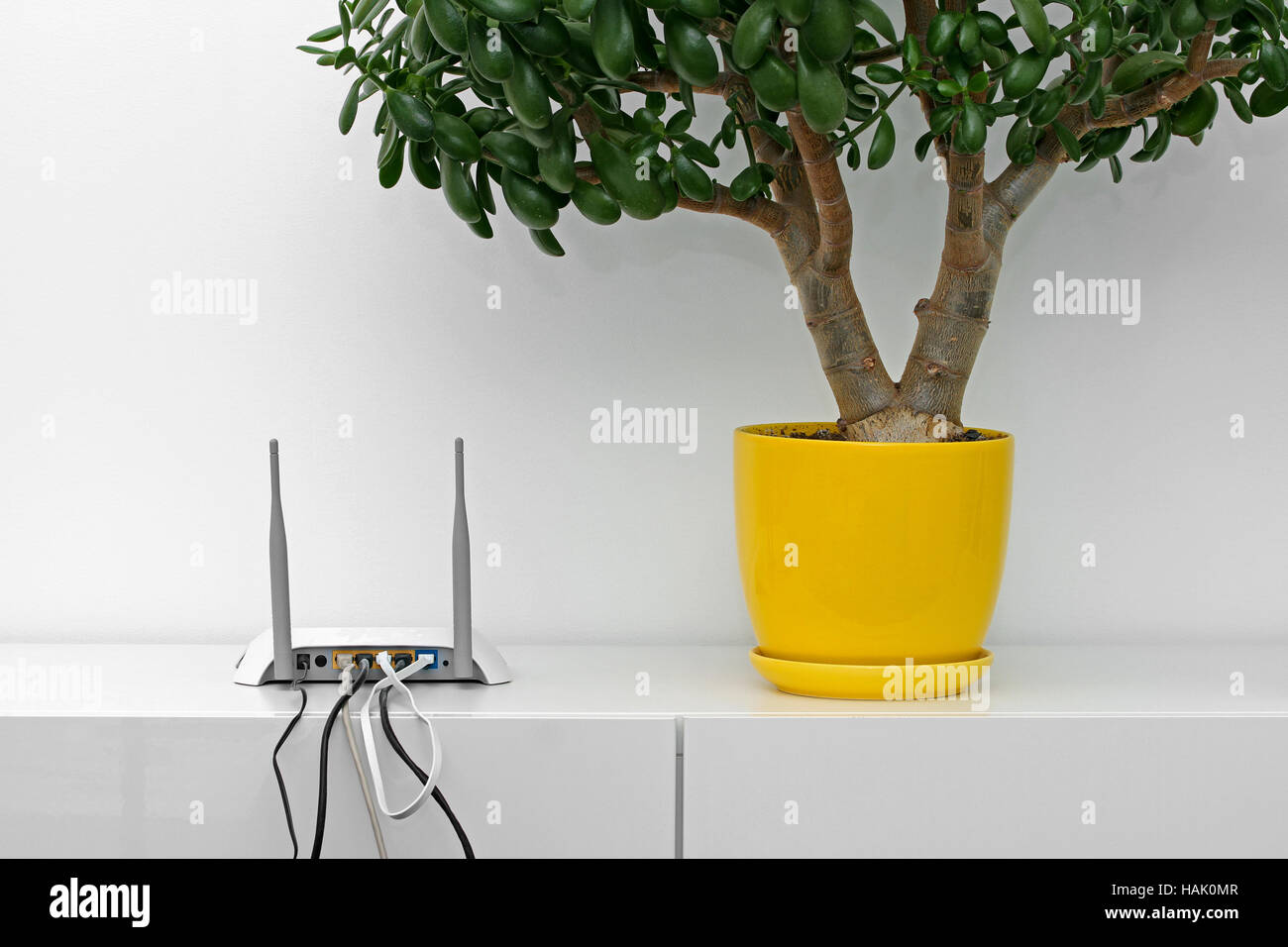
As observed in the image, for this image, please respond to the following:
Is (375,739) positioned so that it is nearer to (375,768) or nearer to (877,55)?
(375,768)

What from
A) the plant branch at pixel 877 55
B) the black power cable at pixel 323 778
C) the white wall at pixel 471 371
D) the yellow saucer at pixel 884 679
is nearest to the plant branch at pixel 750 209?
the plant branch at pixel 877 55

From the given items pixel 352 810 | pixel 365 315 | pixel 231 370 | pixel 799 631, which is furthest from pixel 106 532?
pixel 799 631

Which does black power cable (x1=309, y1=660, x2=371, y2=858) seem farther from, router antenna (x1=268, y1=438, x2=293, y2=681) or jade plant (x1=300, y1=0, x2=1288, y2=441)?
jade plant (x1=300, y1=0, x2=1288, y2=441)

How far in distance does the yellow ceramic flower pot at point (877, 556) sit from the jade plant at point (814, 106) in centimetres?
6

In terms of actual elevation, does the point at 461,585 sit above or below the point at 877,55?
below

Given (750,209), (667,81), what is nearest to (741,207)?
(750,209)

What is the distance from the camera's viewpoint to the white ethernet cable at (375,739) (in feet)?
2.81

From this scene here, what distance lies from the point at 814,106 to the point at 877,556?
360 millimetres

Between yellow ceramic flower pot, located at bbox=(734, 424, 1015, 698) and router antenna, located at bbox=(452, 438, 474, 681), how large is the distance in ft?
0.79

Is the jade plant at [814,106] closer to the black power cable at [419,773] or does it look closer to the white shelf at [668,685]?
the white shelf at [668,685]

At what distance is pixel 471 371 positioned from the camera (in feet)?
3.89

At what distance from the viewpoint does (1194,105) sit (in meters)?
0.96

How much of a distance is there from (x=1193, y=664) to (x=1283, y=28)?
1.87 feet

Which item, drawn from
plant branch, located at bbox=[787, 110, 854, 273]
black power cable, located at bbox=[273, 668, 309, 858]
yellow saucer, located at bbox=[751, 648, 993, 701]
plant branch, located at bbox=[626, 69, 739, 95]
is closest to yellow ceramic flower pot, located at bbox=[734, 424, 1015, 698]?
yellow saucer, located at bbox=[751, 648, 993, 701]
